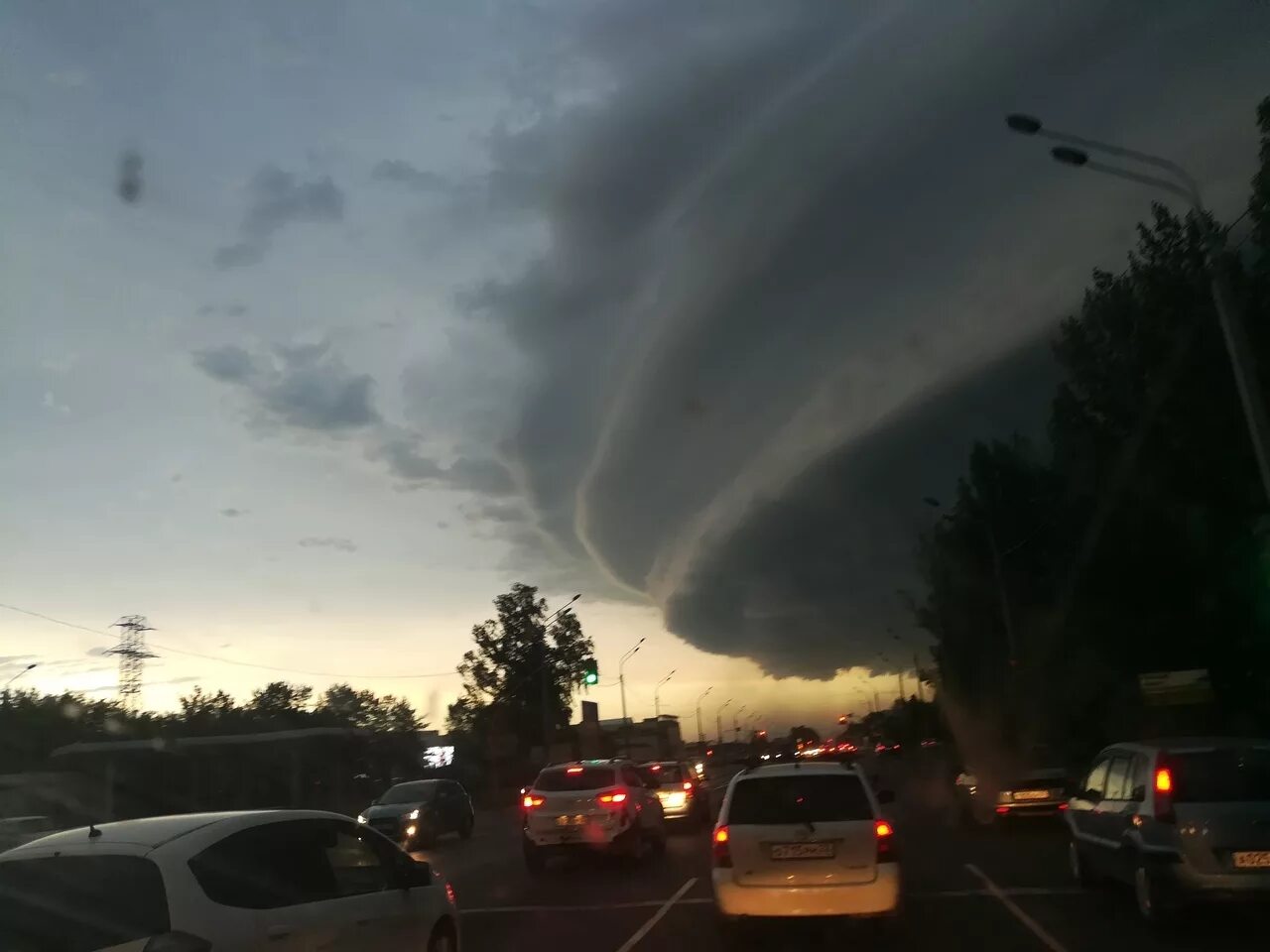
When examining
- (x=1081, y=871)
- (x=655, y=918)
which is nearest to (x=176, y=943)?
(x=655, y=918)

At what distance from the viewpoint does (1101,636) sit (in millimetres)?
35000

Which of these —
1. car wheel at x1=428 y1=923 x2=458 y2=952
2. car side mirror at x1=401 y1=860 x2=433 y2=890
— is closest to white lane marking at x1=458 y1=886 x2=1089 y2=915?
car wheel at x1=428 y1=923 x2=458 y2=952

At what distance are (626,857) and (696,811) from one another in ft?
32.1

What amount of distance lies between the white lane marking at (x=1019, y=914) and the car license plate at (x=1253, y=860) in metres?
1.83

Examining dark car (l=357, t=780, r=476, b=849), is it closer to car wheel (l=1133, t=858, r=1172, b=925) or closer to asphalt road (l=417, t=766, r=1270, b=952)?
asphalt road (l=417, t=766, r=1270, b=952)

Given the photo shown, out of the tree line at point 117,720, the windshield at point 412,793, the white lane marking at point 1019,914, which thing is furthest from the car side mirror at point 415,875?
the tree line at point 117,720

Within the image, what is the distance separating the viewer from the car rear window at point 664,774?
91.9ft

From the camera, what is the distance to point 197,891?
5504 millimetres

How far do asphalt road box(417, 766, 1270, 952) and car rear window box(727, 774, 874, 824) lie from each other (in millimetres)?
983

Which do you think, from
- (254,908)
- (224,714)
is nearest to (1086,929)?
(254,908)

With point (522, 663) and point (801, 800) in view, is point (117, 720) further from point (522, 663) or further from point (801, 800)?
point (801, 800)

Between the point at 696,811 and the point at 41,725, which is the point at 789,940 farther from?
the point at 41,725

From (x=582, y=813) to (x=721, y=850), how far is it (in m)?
8.32

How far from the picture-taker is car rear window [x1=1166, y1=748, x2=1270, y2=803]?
1020 cm
